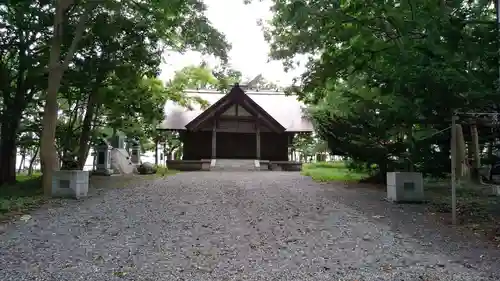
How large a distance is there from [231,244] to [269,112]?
795 inches

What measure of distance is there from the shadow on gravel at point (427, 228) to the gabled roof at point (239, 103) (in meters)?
12.5

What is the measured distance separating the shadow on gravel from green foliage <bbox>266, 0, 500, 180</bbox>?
5.23 ft

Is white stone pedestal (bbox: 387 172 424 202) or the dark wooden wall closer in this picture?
white stone pedestal (bbox: 387 172 424 202)

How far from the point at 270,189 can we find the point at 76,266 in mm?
6882

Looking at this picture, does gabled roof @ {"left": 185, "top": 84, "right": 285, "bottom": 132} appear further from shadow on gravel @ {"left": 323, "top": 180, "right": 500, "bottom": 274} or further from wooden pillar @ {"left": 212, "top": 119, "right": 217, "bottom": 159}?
shadow on gravel @ {"left": 323, "top": 180, "right": 500, "bottom": 274}

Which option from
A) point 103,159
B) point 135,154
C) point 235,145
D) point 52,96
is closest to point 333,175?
point 235,145

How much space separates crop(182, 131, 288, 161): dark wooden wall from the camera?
2380 cm

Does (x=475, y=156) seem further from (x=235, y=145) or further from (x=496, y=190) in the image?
(x=235, y=145)

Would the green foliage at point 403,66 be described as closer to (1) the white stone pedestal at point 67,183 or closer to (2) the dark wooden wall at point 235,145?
(1) the white stone pedestal at point 67,183

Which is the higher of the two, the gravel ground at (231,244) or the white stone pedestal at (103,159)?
the white stone pedestal at (103,159)

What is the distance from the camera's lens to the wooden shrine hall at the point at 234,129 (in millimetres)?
22531

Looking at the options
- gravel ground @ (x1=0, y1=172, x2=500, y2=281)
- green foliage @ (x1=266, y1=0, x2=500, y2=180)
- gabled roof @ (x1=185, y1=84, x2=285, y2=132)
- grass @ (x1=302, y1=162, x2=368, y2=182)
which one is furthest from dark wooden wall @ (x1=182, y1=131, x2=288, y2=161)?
gravel ground @ (x1=0, y1=172, x2=500, y2=281)

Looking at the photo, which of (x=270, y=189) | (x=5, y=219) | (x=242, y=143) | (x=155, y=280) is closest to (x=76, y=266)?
(x=155, y=280)

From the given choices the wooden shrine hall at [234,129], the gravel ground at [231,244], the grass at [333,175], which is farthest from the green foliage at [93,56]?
the wooden shrine hall at [234,129]
